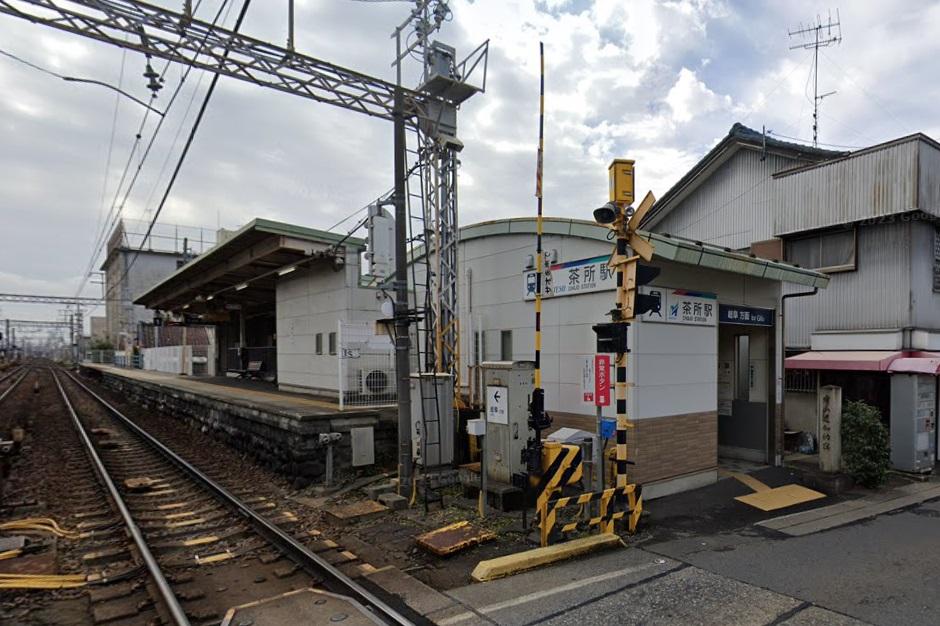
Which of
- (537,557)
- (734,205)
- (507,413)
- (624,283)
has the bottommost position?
(537,557)

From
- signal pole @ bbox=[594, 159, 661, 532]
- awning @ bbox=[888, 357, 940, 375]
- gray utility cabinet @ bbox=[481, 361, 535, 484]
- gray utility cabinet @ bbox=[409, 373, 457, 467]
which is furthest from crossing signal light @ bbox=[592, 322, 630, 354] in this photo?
awning @ bbox=[888, 357, 940, 375]

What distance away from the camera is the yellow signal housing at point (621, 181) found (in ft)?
22.6

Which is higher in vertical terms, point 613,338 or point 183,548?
point 613,338

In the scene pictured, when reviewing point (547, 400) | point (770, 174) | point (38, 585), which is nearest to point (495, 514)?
point (547, 400)

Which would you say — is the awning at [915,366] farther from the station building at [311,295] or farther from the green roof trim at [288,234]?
the green roof trim at [288,234]

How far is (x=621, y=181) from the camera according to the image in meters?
6.95

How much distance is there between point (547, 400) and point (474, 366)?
163cm

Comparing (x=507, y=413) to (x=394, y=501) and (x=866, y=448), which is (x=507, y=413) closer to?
(x=394, y=501)

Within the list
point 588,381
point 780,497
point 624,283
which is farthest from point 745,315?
point 624,283

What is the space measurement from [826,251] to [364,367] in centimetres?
1161

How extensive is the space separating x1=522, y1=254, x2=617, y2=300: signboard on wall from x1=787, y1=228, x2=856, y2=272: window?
815cm

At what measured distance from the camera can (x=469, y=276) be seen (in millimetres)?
11617

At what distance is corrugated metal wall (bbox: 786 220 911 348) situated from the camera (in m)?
12.2

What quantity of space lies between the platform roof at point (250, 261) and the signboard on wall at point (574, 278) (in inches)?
210
